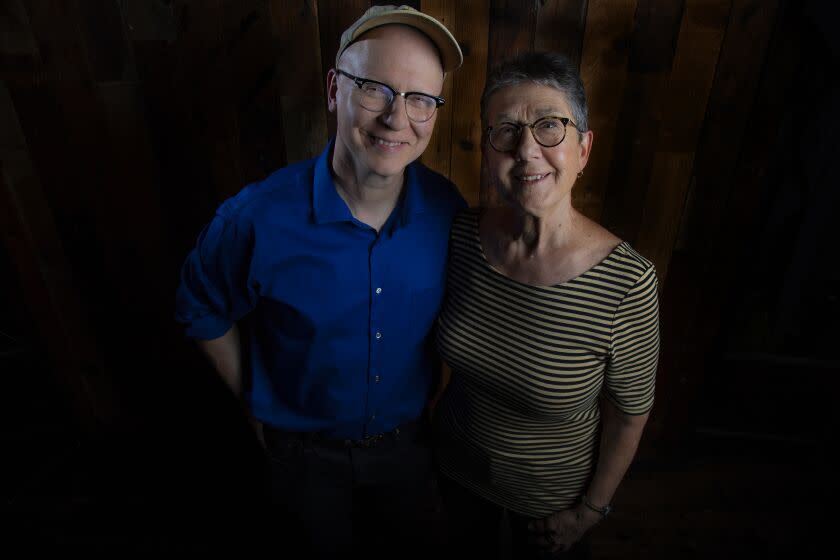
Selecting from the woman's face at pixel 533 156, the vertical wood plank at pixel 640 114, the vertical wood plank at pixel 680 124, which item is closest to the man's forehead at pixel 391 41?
the woman's face at pixel 533 156

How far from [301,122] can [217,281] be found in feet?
2.16

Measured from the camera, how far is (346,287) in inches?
52.1

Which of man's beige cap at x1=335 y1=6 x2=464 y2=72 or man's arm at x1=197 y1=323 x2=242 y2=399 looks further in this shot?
man's arm at x1=197 y1=323 x2=242 y2=399

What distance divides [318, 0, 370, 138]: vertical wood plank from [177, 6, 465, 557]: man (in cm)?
38

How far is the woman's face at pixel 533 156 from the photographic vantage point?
1138 millimetres

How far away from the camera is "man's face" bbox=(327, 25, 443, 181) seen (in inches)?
46.1

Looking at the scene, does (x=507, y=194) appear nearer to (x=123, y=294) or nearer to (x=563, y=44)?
(x=563, y=44)

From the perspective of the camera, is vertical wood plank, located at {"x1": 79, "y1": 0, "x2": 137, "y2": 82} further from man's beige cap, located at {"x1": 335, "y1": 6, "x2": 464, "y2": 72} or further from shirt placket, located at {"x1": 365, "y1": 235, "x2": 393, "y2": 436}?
shirt placket, located at {"x1": 365, "y1": 235, "x2": 393, "y2": 436}

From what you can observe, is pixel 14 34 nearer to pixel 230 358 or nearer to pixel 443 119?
pixel 230 358

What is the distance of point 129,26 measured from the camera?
161 centimetres

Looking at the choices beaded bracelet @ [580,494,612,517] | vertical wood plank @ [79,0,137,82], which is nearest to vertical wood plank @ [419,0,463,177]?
vertical wood plank @ [79,0,137,82]

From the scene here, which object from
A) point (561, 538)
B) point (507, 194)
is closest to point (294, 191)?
point (507, 194)

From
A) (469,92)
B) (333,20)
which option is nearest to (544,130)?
(469,92)

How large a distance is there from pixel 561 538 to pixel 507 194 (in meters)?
0.97
